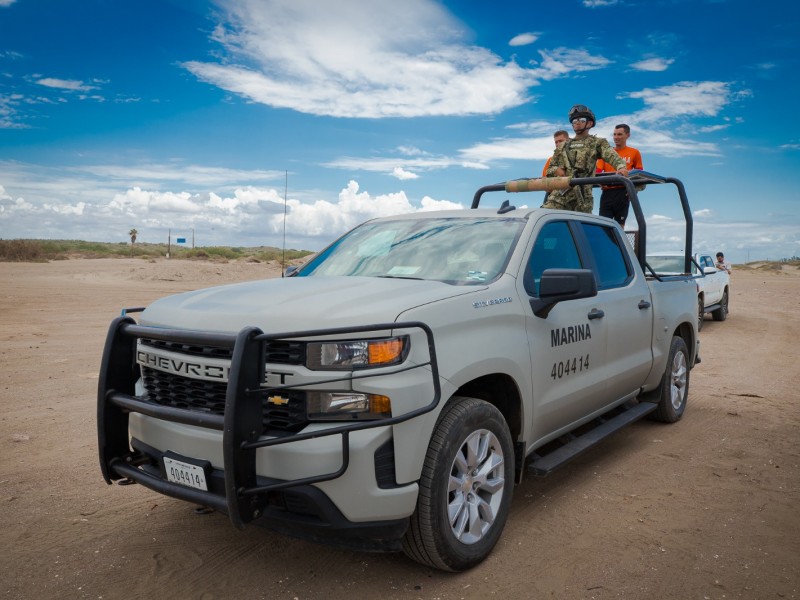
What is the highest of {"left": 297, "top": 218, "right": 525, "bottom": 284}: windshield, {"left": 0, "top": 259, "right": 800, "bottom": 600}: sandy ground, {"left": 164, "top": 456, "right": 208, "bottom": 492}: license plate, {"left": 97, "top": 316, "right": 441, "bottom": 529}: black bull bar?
{"left": 297, "top": 218, "right": 525, "bottom": 284}: windshield

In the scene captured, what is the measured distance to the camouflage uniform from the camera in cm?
702

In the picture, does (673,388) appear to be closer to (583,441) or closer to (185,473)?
(583,441)

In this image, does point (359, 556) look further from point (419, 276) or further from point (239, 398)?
point (419, 276)

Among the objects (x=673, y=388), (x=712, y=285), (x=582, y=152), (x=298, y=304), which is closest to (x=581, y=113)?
(x=582, y=152)

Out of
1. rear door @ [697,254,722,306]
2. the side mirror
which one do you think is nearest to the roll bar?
the side mirror

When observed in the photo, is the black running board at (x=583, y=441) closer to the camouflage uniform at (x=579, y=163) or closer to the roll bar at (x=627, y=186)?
the roll bar at (x=627, y=186)

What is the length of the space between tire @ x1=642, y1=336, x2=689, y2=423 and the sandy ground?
13cm

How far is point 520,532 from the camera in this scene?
148 inches

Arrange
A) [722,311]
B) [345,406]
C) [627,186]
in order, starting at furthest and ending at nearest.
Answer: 1. [722,311]
2. [627,186]
3. [345,406]

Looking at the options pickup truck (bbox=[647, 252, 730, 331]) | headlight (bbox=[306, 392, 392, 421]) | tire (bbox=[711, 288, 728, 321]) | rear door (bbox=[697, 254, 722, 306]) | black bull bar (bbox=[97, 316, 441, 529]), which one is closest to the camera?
black bull bar (bbox=[97, 316, 441, 529])

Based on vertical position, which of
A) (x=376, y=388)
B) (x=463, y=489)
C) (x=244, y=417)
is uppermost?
(x=376, y=388)

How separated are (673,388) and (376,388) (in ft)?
14.0

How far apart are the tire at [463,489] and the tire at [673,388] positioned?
2929 mm

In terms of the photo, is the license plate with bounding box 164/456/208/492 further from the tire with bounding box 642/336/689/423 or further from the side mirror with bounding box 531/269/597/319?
the tire with bounding box 642/336/689/423
